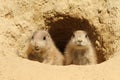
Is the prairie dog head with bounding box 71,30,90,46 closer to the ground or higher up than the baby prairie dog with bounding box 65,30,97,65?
higher up

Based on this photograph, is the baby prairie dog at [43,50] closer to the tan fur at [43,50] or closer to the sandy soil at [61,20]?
the tan fur at [43,50]

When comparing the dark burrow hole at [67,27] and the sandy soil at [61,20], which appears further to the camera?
the dark burrow hole at [67,27]

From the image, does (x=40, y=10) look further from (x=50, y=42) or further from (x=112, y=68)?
(x=112, y=68)

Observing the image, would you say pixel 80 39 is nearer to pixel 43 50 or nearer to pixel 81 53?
pixel 81 53

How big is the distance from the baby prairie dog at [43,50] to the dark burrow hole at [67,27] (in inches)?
16.6

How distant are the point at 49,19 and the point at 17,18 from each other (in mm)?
605

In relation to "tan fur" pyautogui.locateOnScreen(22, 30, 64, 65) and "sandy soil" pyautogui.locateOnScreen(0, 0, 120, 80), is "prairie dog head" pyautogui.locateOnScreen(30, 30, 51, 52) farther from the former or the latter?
"sandy soil" pyautogui.locateOnScreen(0, 0, 120, 80)

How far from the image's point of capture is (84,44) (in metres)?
5.28

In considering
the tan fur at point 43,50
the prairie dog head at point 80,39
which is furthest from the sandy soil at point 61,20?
the prairie dog head at point 80,39

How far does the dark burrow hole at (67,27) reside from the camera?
580 centimetres

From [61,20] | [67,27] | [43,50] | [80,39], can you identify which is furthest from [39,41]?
[67,27]

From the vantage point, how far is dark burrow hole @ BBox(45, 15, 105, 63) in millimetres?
5801

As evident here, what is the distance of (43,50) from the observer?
5.42 m

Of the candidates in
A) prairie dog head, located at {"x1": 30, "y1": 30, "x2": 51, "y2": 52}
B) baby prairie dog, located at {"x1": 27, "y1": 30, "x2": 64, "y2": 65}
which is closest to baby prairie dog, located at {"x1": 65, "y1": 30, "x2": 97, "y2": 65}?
baby prairie dog, located at {"x1": 27, "y1": 30, "x2": 64, "y2": 65}
